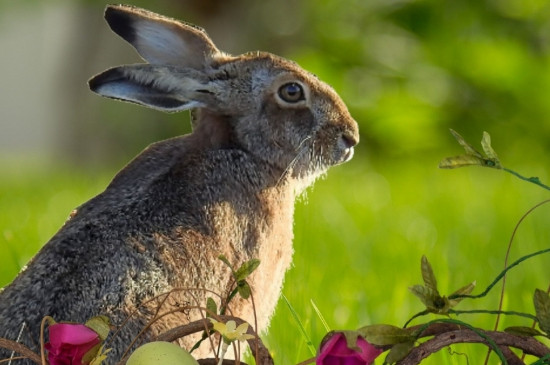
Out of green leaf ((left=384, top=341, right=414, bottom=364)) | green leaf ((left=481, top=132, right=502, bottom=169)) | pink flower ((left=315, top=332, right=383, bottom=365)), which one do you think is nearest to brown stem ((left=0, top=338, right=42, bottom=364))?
pink flower ((left=315, top=332, right=383, bottom=365))

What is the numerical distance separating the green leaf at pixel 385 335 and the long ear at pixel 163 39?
1727 mm

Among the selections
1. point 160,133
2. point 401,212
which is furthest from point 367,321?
point 160,133

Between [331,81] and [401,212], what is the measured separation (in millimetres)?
4288

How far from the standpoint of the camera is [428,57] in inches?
457

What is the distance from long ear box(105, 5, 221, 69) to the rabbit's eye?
0.32 metres

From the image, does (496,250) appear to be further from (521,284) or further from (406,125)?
(406,125)

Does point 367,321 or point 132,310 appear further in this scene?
point 367,321

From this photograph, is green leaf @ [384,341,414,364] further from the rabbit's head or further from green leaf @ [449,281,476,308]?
the rabbit's head

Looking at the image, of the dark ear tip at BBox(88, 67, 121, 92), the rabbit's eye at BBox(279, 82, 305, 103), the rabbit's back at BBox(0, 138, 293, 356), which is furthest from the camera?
the rabbit's eye at BBox(279, 82, 305, 103)

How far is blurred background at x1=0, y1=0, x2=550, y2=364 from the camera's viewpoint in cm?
429

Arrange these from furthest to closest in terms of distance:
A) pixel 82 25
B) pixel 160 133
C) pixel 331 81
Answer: pixel 82 25
pixel 160 133
pixel 331 81

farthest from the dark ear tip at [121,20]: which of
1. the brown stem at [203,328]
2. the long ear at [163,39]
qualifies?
the brown stem at [203,328]

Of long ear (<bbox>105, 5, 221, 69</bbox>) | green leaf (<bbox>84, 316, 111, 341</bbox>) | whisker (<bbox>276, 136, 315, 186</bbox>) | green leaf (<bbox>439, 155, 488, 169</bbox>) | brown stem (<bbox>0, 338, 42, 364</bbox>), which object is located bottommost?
brown stem (<bbox>0, 338, 42, 364</bbox>)

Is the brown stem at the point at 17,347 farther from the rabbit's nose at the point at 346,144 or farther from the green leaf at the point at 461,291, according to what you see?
the rabbit's nose at the point at 346,144
